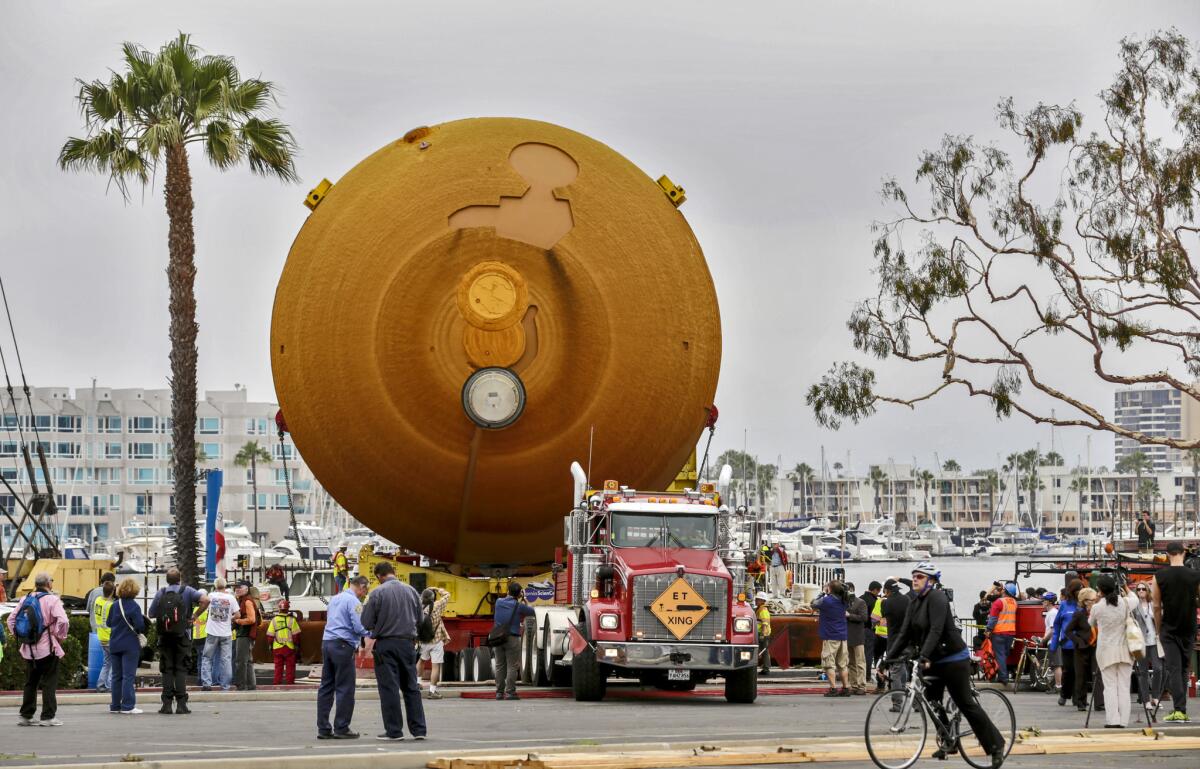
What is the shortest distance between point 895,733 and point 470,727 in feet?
18.3

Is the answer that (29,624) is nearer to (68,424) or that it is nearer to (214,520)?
(214,520)

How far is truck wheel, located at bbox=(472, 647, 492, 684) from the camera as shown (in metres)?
25.0

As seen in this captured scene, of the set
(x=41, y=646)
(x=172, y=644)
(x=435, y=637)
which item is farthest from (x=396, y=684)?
(x=435, y=637)

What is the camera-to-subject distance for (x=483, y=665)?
82.5 feet

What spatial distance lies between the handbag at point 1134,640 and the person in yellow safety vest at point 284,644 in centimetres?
1175

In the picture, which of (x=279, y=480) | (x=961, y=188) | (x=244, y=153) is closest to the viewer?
(x=244, y=153)

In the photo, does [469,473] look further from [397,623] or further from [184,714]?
[397,623]

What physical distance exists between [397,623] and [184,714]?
4771mm

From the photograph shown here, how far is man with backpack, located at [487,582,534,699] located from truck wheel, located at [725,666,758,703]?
2.75 m

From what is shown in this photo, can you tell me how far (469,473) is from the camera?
74.6 feet

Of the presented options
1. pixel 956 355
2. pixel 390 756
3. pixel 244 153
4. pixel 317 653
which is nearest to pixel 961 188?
pixel 956 355

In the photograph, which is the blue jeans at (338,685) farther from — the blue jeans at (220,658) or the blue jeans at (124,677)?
the blue jeans at (220,658)

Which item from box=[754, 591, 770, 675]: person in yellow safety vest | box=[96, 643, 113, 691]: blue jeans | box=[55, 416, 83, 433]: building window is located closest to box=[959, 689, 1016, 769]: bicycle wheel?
box=[754, 591, 770, 675]: person in yellow safety vest

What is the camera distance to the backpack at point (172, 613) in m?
20.0
